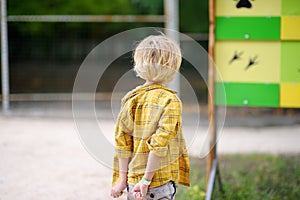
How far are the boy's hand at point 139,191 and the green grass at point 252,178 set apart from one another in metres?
1.78

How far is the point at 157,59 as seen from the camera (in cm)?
280

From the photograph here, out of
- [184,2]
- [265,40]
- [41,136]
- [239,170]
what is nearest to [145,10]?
[184,2]

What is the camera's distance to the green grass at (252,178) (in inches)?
187

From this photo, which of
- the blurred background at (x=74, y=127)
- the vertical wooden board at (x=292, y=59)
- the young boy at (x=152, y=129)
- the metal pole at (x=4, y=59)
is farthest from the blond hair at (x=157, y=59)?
the metal pole at (x=4, y=59)

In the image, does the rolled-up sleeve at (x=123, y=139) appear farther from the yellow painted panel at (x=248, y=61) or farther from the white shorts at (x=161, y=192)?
the yellow painted panel at (x=248, y=61)

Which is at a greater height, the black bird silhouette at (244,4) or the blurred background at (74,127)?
the black bird silhouette at (244,4)

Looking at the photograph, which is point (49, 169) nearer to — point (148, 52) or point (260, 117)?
point (148, 52)

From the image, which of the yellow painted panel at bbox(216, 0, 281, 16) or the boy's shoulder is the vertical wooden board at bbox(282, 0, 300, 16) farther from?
the boy's shoulder

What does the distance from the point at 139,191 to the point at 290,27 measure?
6.97 ft

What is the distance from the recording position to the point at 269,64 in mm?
4414

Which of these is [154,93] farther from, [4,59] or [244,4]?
[4,59]

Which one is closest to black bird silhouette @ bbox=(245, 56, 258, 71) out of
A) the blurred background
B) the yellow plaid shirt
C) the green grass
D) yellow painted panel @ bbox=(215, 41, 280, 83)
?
yellow painted panel @ bbox=(215, 41, 280, 83)

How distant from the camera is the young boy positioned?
2.74 meters

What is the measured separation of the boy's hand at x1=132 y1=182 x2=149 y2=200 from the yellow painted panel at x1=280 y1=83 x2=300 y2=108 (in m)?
1.95
